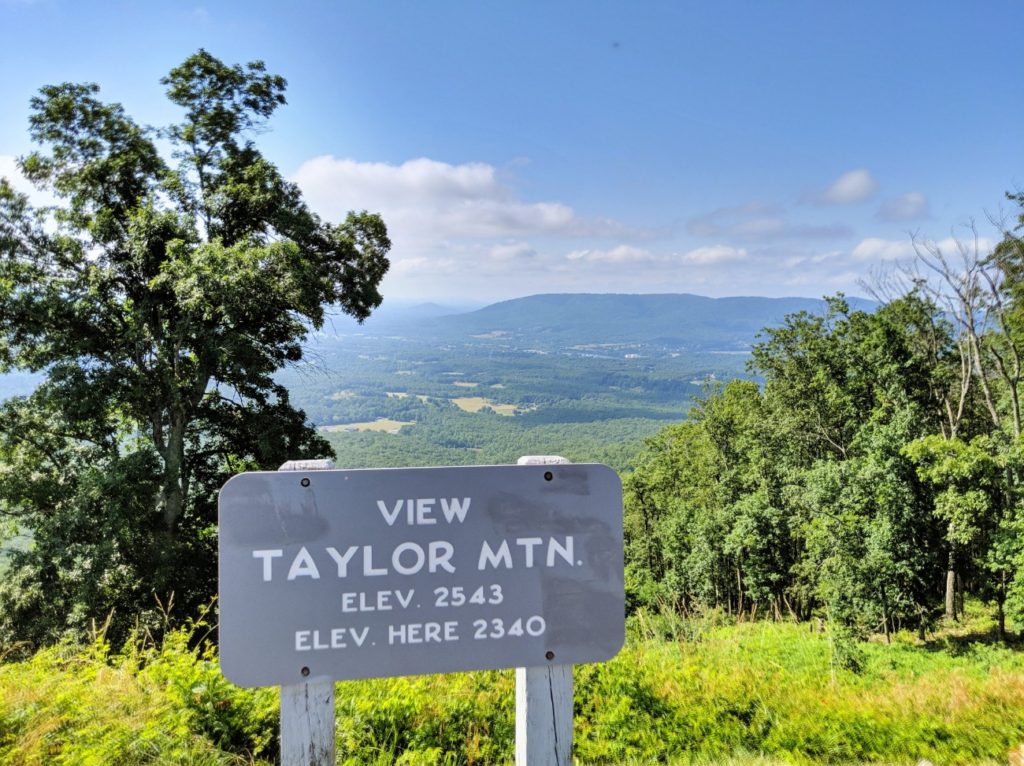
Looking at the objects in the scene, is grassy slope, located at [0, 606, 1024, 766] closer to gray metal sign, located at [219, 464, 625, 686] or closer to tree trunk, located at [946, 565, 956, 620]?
gray metal sign, located at [219, 464, 625, 686]

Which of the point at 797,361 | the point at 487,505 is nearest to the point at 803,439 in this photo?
the point at 797,361

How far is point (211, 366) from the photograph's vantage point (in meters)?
13.1

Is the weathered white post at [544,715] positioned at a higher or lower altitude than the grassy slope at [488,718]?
higher

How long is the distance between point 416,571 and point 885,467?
2334cm

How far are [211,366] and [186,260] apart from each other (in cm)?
239

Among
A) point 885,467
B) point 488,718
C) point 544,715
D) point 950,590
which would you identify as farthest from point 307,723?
point 950,590

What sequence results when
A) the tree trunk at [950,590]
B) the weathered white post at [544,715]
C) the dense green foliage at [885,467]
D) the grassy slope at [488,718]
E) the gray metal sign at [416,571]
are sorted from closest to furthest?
the gray metal sign at [416,571], the weathered white post at [544,715], the grassy slope at [488,718], the dense green foliage at [885,467], the tree trunk at [950,590]

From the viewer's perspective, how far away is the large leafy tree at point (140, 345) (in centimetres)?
1084

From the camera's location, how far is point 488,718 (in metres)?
3.35

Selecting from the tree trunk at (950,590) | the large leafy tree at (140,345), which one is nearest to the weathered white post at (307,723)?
the large leafy tree at (140,345)

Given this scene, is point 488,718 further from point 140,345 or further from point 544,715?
point 140,345

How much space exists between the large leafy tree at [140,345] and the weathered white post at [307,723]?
35.2ft

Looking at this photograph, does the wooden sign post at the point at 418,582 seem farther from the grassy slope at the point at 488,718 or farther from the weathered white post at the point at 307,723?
the grassy slope at the point at 488,718

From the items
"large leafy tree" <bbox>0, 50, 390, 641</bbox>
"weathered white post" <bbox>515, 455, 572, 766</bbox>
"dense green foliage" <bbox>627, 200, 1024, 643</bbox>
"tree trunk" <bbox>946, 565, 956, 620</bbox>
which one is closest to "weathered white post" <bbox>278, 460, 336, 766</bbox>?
"weathered white post" <bbox>515, 455, 572, 766</bbox>
